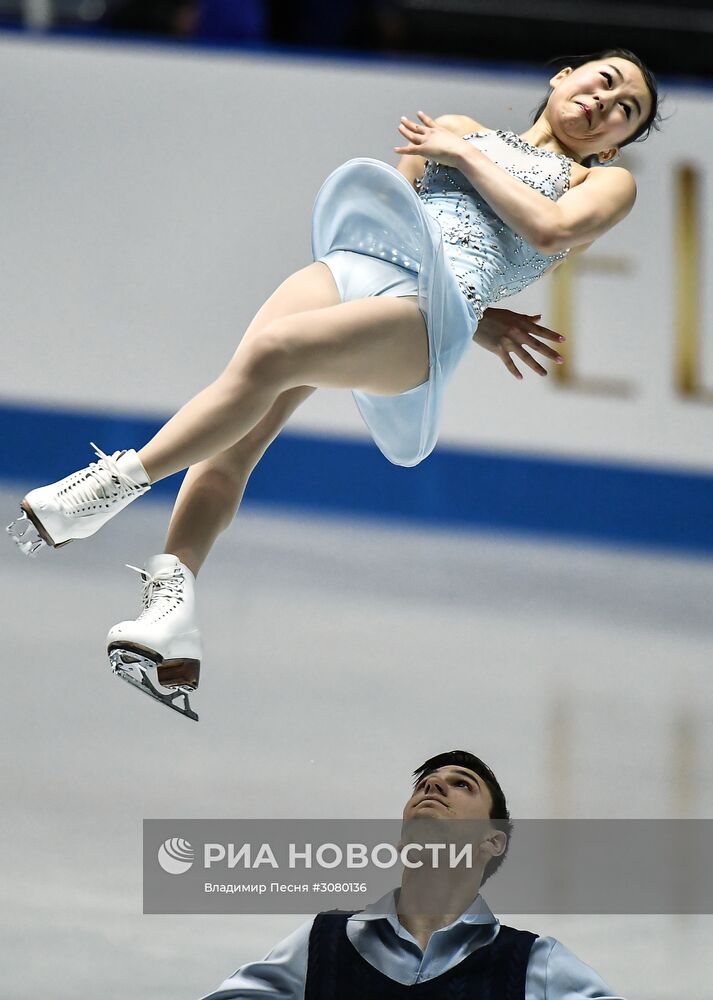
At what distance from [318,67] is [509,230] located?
3604 millimetres

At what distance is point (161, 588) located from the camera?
316 cm

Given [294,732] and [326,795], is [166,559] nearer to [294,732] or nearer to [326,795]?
[326,795]

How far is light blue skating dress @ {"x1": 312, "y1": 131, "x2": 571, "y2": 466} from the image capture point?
127 inches

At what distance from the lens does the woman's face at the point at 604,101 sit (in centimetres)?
346

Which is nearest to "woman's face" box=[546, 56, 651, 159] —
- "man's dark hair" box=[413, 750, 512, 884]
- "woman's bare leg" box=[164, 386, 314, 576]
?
"woman's bare leg" box=[164, 386, 314, 576]

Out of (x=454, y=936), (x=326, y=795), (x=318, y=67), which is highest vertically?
(x=318, y=67)

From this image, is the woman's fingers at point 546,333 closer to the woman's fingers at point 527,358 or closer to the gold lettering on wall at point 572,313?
the woman's fingers at point 527,358

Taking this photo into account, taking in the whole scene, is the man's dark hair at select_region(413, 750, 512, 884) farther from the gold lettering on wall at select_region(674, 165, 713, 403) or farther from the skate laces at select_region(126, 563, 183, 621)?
the gold lettering on wall at select_region(674, 165, 713, 403)

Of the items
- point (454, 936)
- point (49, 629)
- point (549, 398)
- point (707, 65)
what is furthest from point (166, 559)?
point (707, 65)

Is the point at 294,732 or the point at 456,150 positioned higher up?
the point at 456,150

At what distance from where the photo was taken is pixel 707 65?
6.77 metres

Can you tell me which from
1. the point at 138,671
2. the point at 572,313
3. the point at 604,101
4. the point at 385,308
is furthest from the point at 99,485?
the point at 572,313

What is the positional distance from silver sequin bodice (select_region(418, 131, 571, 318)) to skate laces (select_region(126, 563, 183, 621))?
30.4 inches

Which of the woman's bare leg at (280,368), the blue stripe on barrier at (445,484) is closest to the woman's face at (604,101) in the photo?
the woman's bare leg at (280,368)
